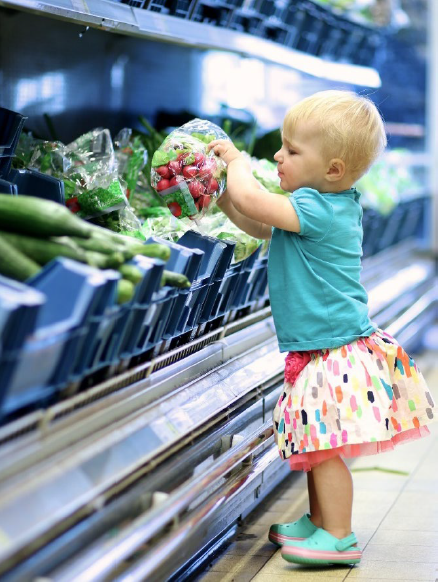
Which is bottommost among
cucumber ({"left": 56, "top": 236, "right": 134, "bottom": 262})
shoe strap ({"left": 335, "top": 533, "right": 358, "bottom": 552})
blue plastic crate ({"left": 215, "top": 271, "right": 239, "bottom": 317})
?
shoe strap ({"left": 335, "top": 533, "right": 358, "bottom": 552})

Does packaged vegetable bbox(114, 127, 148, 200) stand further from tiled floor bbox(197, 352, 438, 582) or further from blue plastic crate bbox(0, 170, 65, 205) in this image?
tiled floor bbox(197, 352, 438, 582)

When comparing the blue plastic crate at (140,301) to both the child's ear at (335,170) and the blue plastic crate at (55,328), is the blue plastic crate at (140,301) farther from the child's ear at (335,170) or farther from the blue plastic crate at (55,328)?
the child's ear at (335,170)

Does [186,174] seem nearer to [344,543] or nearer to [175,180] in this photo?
[175,180]

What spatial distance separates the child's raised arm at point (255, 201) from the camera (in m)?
2.25

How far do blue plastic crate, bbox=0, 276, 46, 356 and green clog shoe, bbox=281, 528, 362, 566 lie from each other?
127cm

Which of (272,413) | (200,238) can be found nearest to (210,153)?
(200,238)

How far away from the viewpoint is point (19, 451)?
1422mm

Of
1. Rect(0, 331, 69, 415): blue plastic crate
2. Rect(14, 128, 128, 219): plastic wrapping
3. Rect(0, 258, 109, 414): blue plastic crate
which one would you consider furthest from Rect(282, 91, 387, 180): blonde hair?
Rect(0, 331, 69, 415): blue plastic crate

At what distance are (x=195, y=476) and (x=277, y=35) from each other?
7.86 feet

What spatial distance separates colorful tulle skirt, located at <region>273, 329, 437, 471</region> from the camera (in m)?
2.31

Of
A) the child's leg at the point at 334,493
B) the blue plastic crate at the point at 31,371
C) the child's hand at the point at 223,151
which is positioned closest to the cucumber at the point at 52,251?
the blue plastic crate at the point at 31,371

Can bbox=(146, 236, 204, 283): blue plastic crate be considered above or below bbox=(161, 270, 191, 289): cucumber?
above

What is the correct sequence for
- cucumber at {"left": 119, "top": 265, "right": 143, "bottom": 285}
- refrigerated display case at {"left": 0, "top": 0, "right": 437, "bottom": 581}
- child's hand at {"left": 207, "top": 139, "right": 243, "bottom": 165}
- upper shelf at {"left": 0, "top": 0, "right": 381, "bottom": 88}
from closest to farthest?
1. refrigerated display case at {"left": 0, "top": 0, "right": 437, "bottom": 581}
2. cucumber at {"left": 119, "top": 265, "right": 143, "bottom": 285}
3. upper shelf at {"left": 0, "top": 0, "right": 381, "bottom": 88}
4. child's hand at {"left": 207, "top": 139, "right": 243, "bottom": 165}

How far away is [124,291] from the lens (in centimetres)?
167
